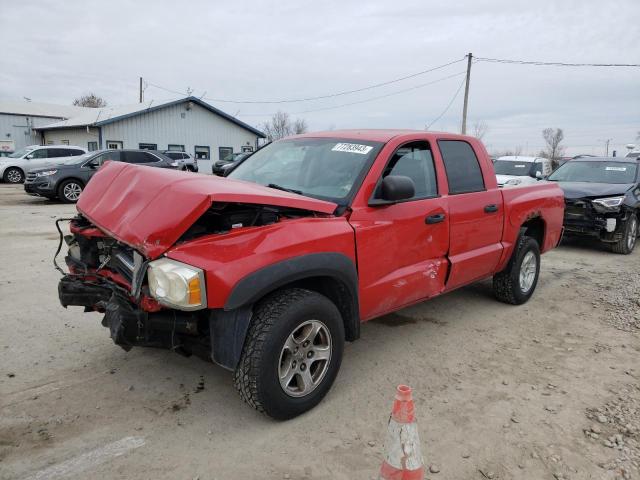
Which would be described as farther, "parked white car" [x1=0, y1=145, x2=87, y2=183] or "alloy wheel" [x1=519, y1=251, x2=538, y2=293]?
"parked white car" [x1=0, y1=145, x2=87, y2=183]

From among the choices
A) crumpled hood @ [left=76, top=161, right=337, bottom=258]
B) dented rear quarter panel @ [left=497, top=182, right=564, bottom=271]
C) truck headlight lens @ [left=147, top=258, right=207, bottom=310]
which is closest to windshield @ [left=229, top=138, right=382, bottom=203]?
crumpled hood @ [left=76, top=161, right=337, bottom=258]

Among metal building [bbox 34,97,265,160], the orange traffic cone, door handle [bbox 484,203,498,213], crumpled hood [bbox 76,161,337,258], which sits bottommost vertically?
the orange traffic cone

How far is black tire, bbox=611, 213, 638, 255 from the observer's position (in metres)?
8.28

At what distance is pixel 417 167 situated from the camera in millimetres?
3949

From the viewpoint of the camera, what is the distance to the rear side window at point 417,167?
3.74 m

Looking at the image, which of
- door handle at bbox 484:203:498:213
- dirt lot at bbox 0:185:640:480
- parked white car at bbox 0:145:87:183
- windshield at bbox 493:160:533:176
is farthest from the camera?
parked white car at bbox 0:145:87:183

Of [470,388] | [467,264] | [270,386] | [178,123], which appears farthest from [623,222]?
[178,123]

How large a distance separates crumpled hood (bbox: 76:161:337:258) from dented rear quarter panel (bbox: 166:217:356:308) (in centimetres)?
12

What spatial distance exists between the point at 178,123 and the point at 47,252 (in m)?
25.6

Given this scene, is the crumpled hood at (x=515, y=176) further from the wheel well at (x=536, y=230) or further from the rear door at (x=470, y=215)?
the rear door at (x=470, y=215)

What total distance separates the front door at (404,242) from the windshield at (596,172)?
270 inches

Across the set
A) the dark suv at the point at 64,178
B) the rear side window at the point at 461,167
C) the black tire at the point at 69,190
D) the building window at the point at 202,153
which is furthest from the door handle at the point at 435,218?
the building window at the point at 202,153

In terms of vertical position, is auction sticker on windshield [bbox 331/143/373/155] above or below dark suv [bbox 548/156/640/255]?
above

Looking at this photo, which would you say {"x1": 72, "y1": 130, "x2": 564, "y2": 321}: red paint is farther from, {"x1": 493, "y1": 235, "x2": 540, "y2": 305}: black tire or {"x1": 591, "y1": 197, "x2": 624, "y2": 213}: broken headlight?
{"x1": 591, "y1": 197, "x2": 624, "y2": 213}: broken headlight
